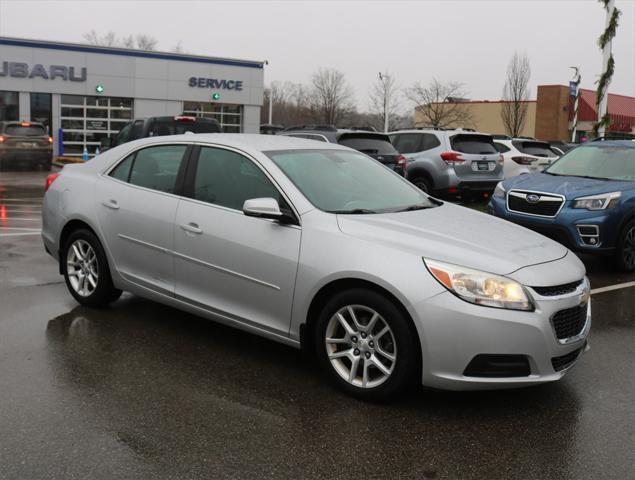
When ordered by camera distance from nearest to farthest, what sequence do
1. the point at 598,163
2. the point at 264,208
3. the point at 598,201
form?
the point at 264,208 → the point at 598,201 → the point at 598,163

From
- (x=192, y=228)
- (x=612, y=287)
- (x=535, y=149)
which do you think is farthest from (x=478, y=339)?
(x=535, y=149)

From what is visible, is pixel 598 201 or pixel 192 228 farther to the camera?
pixel 598 201

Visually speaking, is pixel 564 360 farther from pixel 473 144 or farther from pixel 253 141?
pixel 473 144

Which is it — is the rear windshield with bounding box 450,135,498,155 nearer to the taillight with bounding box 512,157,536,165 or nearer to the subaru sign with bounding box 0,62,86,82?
the taillight with bounding box 512,157,536,165

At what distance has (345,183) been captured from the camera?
5023mm

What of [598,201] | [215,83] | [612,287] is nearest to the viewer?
[612,287]

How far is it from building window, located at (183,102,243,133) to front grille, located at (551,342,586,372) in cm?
3210

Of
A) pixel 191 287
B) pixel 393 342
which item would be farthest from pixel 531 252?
pixel 191 287

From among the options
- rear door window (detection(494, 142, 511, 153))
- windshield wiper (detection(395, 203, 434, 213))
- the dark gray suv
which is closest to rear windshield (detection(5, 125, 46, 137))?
the dark gray suv

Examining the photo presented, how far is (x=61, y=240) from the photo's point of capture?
20.0 feet

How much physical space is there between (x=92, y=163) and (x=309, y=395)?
3.20 meters

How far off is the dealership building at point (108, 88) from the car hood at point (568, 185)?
73.0 ft

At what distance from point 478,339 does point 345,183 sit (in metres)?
1.75

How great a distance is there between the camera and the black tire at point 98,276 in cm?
571
